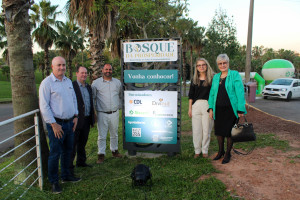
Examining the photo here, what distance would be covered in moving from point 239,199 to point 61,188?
2.62 m

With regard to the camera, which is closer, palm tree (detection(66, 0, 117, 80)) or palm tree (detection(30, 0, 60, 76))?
palm tree (detection(66, 0, 117, 80))

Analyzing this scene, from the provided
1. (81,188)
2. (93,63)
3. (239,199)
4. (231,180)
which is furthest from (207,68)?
(93,63)

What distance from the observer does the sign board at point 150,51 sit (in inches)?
188

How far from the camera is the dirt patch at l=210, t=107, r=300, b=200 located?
328cm

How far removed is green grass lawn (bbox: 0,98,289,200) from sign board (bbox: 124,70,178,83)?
1.61m

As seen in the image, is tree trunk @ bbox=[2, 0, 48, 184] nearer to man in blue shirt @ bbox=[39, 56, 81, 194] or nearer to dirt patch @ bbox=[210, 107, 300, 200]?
man in blue shirt @ bbox=[39, 56, 81, 194]

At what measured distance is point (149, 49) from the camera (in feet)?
16.0

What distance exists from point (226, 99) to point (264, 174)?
138 cm

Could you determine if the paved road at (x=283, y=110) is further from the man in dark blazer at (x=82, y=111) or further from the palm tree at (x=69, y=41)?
the palm tree at (x=69, y=41)

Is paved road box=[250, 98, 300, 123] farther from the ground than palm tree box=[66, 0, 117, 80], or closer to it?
closer to it

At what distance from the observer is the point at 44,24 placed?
2386 centimetres

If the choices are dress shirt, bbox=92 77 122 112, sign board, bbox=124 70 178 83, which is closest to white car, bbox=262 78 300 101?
sign board, bbox=124 70 178 83

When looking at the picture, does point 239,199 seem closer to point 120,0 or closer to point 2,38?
point 120,0

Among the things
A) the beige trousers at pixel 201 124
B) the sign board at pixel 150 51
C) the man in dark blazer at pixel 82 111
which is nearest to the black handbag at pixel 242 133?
the beige trousers at pixel 201 124
